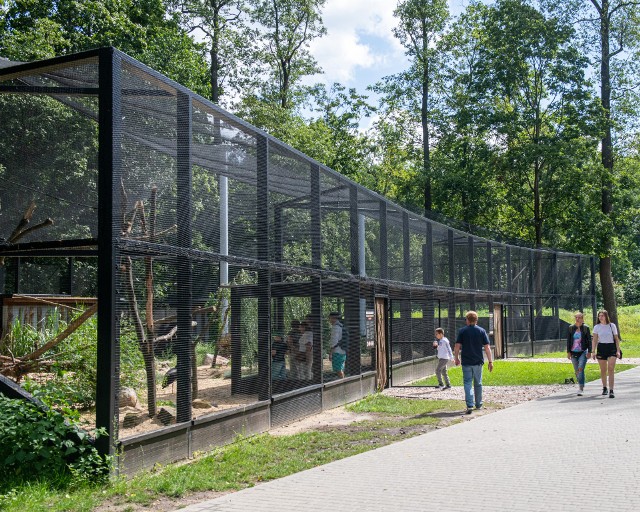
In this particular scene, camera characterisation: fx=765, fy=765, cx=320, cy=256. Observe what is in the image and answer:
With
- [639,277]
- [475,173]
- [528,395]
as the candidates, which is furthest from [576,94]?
[639,277]

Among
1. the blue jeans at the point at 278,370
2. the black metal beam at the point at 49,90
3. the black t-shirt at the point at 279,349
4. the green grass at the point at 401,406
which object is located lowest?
the green grass at the point at 401,406

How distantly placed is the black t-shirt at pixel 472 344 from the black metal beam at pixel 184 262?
19.3ft

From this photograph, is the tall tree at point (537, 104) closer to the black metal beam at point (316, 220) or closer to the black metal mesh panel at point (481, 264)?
the black metal mesh panel at point (481, 264)

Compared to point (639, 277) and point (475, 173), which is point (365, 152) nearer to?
point (475, 173)

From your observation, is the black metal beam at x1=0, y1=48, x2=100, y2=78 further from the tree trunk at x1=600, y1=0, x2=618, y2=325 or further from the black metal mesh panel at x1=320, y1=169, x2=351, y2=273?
the tree trunk at x1=600, y1=0, x2=618, y2=325

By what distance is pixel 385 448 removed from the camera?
953cm

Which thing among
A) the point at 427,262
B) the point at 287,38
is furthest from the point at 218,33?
the point at 427,262

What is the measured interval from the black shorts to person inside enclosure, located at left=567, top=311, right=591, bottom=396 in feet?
1.67

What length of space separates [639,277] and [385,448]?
258 ft

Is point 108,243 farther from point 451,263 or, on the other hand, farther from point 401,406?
point 451,263

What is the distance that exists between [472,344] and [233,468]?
6.26 m

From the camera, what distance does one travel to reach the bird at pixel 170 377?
9.04m

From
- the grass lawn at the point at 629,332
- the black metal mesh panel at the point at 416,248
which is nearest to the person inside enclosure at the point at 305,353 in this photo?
the black metal mesh panel at the point at 416,248

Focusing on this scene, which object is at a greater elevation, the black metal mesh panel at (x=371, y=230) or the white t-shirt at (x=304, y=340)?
the black metal mesh panel at (x=371, y=230)
